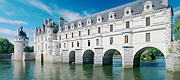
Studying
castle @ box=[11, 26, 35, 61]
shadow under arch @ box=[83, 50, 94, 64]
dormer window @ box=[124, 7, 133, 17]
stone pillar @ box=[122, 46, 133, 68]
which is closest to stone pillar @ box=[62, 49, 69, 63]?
shadow under arch @ box=[83, 50, 94, 64]

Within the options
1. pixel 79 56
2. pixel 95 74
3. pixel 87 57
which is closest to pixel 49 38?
pixel 79 56

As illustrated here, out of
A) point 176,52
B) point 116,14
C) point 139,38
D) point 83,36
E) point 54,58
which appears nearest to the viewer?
point 176,52

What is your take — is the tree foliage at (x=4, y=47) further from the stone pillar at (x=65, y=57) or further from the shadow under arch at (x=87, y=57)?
the shadow under arch at (x=87, y=57)

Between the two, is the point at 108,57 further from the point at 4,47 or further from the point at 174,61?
the point at 4,47

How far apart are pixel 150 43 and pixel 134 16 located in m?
6.39

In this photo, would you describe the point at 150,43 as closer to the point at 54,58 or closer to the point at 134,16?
the point at 134,16

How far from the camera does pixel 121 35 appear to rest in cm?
2806

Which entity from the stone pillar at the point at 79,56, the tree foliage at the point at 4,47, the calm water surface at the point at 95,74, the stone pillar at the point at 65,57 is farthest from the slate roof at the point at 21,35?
the calm water surface at the point at 95,74

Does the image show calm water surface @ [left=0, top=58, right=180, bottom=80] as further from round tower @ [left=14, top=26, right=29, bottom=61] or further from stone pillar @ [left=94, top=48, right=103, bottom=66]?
round tower @ [left=14, top=26, right=29, bottom=61]

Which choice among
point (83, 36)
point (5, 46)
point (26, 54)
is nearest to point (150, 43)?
point (83, 36)

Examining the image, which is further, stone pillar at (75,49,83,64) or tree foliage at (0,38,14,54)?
tree foliage at (0,38,14,54)

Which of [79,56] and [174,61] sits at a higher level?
[174,61]

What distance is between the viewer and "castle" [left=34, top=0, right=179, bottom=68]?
2305cm

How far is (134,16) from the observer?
26.2 meters
